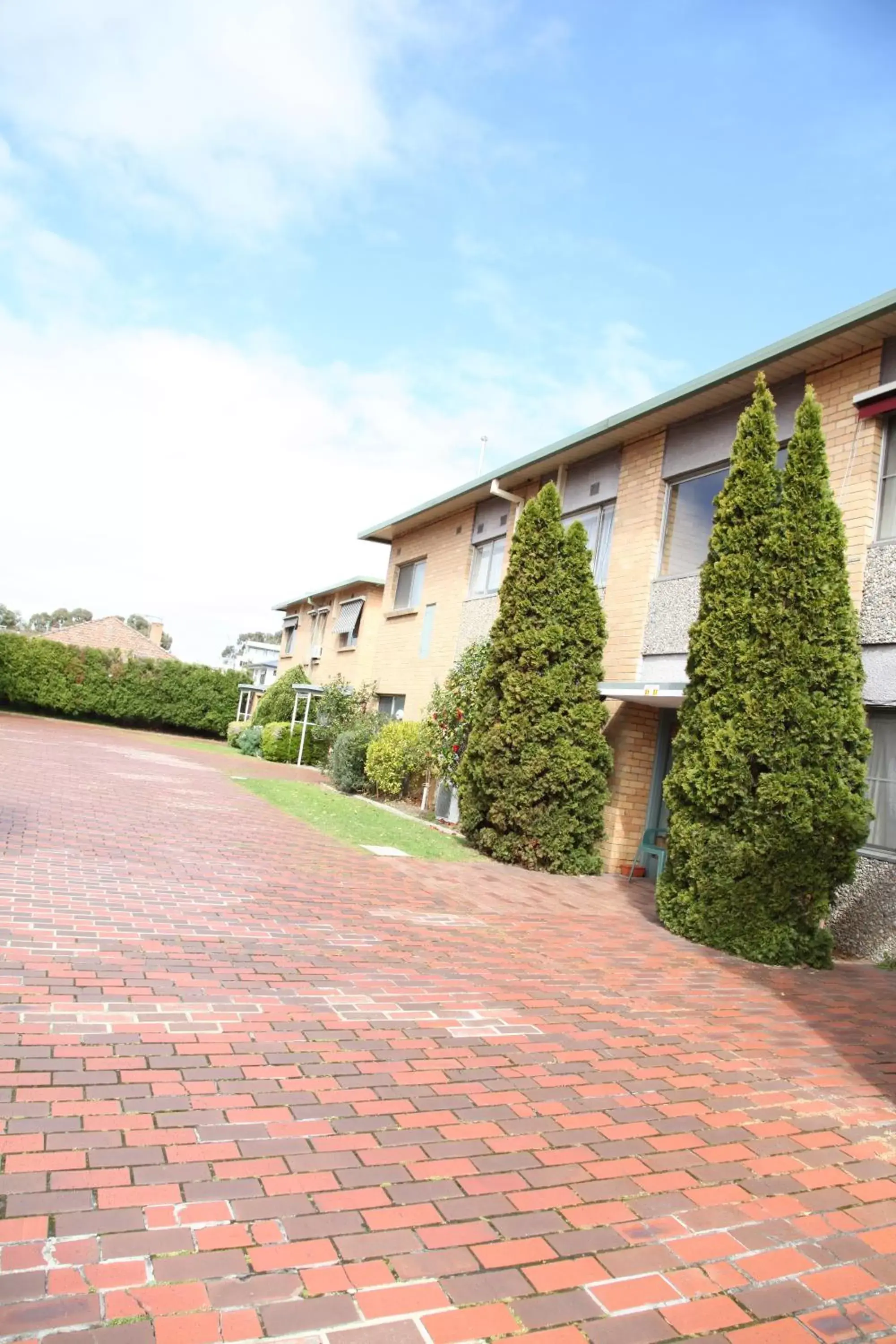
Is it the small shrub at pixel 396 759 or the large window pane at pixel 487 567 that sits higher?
the large window pane at pixel 487 567

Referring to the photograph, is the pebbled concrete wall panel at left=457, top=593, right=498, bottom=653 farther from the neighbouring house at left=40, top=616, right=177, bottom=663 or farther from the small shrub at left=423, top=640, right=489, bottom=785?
the neighbouring house at left=40, top=616, right=177, bottom=663

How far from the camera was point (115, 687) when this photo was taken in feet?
127

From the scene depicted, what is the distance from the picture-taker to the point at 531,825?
1107cm

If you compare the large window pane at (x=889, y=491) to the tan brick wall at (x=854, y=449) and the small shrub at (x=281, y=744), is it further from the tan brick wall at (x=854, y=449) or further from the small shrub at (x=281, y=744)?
the small shrub at (x=281, y=744)

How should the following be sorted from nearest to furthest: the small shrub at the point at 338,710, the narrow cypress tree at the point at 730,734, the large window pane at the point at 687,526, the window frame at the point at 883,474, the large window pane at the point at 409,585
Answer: the narrow cypress tree at the point at 730,734, the window frame at the point at 883,474, the large window pane at the point at 687,526, the large window pane at the point at 409,585, the small shrub at the point at 338,710

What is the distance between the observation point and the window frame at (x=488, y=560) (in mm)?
16375

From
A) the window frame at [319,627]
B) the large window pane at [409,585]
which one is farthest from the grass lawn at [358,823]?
the window frame at [319,627]

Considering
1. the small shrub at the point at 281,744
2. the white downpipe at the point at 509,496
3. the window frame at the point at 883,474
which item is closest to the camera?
the window frame at the point at 883,474

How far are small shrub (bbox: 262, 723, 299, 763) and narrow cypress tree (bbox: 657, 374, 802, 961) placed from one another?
20.9 m

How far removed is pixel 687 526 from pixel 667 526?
27 centimetres

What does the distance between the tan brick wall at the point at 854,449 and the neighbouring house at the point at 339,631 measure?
1377 centimetres

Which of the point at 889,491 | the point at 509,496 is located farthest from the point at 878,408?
the point at 509,496

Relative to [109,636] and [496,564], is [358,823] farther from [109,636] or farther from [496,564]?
[109,636]

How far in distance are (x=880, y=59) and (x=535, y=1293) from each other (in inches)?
206
